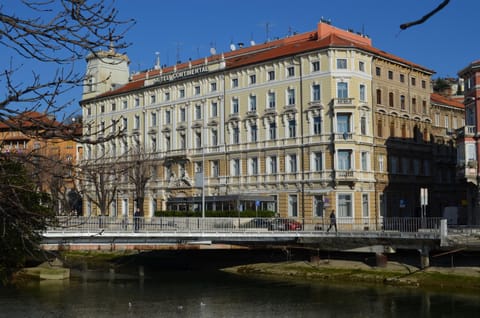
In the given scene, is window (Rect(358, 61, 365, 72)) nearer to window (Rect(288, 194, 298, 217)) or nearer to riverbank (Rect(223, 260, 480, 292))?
window (Rect(288, 194, 298, 217))

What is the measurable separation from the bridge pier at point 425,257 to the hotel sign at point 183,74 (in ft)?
130

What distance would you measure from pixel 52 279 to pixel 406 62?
4438 centimetres

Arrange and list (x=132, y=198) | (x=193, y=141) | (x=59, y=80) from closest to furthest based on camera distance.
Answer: (x=59, y=80) < (x=193, y=141) < (x=132, y=198)

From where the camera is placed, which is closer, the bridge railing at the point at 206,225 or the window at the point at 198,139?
the bridge railing at the point at 206,225

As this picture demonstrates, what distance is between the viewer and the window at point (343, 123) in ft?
215

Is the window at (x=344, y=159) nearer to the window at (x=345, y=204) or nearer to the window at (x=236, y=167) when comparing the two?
the window at (x=345, y=204)

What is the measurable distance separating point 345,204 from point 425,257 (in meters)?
21.3

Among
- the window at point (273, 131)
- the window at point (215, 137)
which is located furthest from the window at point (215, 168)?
the window at point (273, 131)

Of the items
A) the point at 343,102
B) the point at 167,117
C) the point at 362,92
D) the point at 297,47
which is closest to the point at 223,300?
the point at 343,102

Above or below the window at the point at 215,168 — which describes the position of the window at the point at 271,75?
above

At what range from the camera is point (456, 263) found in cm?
4347

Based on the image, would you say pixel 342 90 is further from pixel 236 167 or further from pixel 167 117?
pixel 167 117

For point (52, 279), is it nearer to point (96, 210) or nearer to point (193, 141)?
point (193, 141)

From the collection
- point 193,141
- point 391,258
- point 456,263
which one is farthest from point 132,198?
point 456,263
